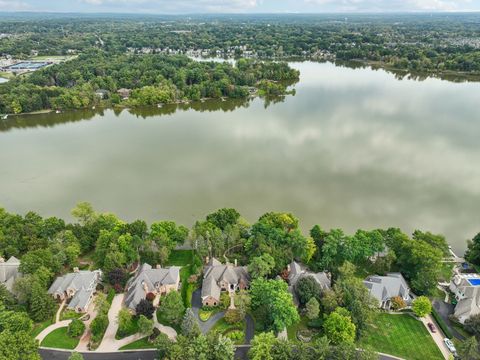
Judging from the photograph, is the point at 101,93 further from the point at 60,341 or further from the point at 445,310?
the point at 445,310

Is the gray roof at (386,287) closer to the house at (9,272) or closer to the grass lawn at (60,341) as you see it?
the grass lawn at (60,341)

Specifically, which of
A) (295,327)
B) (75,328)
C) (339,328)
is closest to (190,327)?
(295,327)

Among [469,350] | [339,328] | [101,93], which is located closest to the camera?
[469,350]

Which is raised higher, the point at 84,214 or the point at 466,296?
the point at 466,296

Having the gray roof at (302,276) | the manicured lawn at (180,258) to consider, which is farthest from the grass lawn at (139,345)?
the gray roof at (302,276)

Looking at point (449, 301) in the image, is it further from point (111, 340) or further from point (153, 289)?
point (111, 340)

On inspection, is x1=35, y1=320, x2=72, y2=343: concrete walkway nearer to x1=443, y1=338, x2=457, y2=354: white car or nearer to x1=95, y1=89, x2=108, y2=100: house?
x1=443, y1=338, x2=457, y2=354: white car

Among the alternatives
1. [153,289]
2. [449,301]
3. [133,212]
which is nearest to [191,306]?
[153,289]
